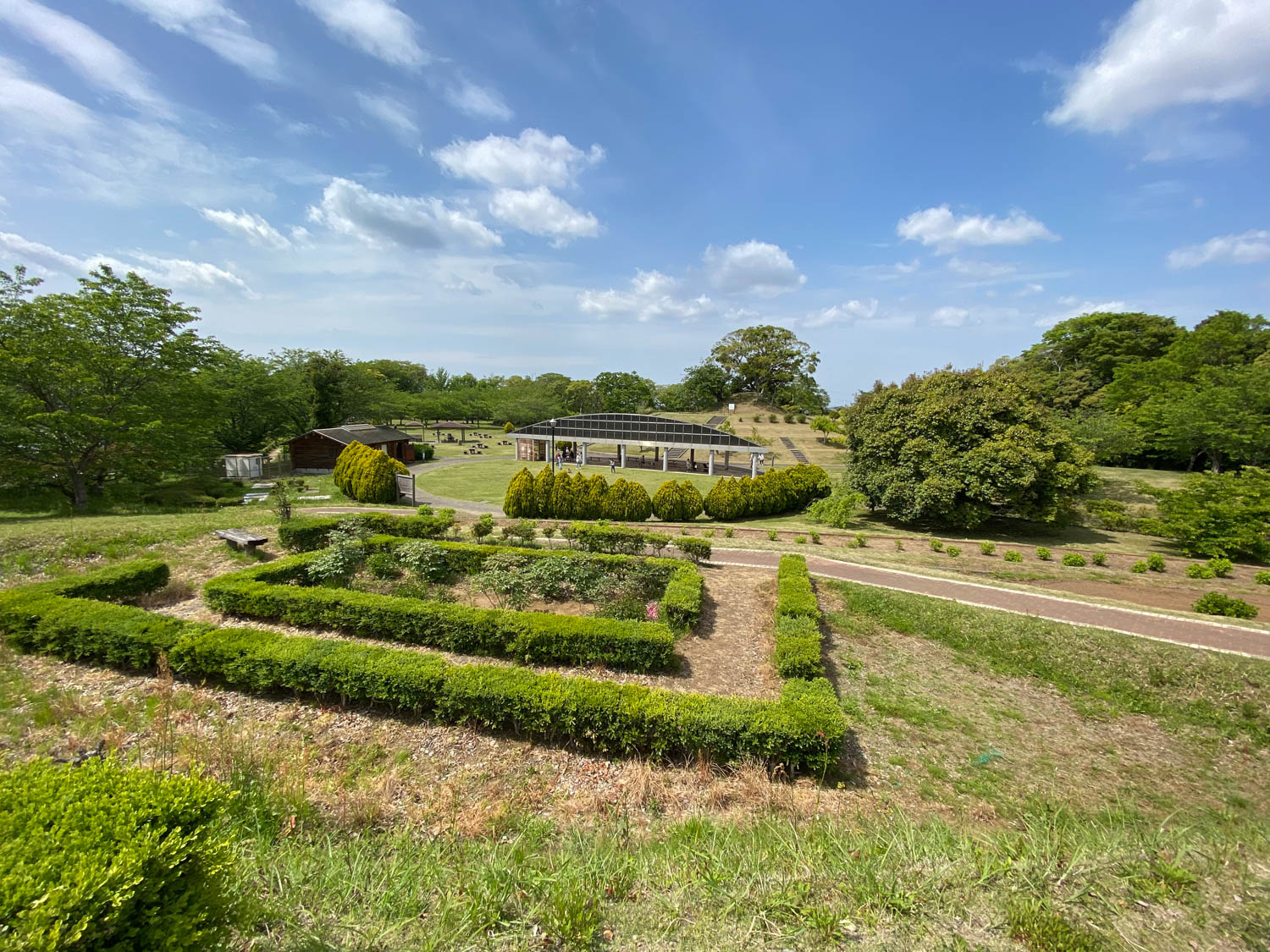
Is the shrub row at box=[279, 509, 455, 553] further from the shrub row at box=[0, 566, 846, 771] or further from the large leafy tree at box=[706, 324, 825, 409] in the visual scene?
the large leafy tree at box=[706, 324, 825, 409]

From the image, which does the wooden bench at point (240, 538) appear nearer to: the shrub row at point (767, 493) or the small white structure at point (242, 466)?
the shrub row at point (767, 493)

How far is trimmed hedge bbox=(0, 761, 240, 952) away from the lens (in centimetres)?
196

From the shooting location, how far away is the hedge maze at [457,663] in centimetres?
543

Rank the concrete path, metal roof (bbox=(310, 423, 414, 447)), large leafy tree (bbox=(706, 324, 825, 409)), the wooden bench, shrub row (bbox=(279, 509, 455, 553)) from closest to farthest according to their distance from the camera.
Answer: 1. the concrete path
2. the wooden bench
3. shrub row (bbox=(279, 509, 455, 553))
4. metal roof (bbox=(310, 423, 414, 447))
5. large leafy tree (bbox=(706, 324, 825, 409))

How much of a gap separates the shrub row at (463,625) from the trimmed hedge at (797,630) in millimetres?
1715

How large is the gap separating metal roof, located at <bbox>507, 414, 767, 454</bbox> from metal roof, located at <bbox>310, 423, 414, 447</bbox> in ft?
34.8

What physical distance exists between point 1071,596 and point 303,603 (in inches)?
618

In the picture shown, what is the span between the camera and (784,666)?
Answer: 22.2 feet

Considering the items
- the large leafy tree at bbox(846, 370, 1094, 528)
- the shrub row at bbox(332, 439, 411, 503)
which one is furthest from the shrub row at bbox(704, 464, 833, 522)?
the shrub row at bbox(332, 439, 411, 503)

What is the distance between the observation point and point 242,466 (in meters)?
26.6

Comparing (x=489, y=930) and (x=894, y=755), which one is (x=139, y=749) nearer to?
(x=489, y=930)

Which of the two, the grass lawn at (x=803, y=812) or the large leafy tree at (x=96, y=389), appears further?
the large leafy tree at (x=96, y=389)

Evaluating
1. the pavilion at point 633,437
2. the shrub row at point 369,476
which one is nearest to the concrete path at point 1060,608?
the shrub row at point 369,476

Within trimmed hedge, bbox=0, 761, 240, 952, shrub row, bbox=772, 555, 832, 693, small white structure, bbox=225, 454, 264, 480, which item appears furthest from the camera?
small white structure, bbox=225, 454, 264, 480
